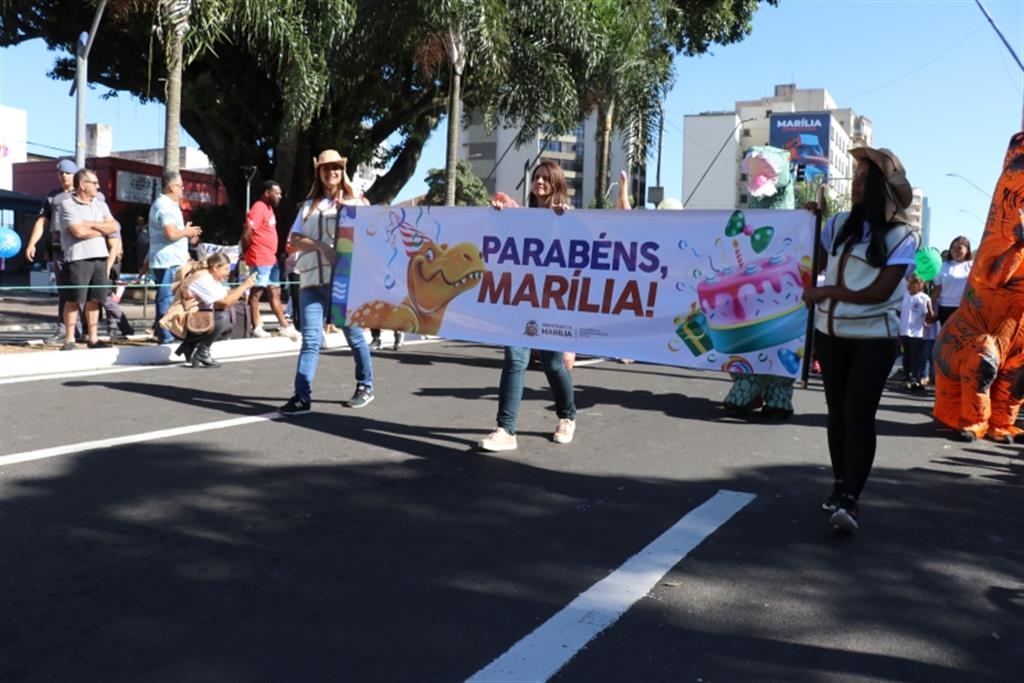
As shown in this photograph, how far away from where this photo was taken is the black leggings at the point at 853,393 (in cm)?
451

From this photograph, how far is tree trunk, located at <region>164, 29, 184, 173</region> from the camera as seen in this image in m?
13.4

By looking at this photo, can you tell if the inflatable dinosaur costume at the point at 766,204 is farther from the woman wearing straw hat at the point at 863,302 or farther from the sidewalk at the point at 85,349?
the sidewalk at the point at 85,349

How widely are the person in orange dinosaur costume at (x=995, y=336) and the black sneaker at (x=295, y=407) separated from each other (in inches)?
201

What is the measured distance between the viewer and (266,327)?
47.9ft

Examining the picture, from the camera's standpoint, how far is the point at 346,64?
18766mm

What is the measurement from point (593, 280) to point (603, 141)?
2114 cm

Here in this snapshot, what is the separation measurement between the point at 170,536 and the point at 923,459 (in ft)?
16.3

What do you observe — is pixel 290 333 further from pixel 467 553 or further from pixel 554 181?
pixel 467 553

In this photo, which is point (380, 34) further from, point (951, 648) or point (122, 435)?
point (951, 648)

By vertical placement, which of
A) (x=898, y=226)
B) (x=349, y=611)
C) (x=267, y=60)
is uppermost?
(x=267, y=60)

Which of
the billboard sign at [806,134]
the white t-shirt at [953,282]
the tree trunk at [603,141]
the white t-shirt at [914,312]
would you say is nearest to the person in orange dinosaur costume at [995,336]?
the white t-shirt at [953,282]

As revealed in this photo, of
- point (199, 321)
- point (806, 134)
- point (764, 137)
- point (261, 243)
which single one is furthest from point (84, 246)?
point (764, 137)

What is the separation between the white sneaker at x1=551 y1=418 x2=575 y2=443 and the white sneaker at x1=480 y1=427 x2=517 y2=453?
41 cm

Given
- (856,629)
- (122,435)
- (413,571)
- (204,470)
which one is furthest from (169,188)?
(856,629)
